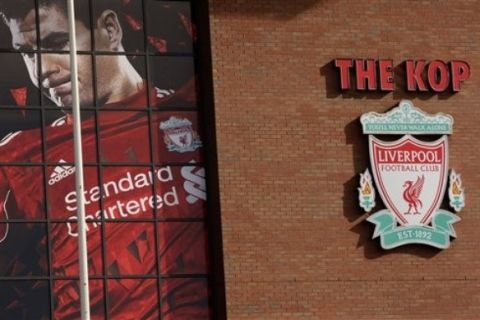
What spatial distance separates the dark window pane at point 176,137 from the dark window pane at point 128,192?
373 mm

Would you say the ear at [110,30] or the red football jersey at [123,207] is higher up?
the ear at [110,30]

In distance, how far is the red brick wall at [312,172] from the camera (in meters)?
23.4

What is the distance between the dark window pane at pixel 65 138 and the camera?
912 inches

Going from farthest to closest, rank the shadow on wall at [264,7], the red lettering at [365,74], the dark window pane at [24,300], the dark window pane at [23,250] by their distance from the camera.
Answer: the red lettering at [365,74], the shadow on wall at [264,7], the dark window pane at [23,250], the dark window pane at [24,300]

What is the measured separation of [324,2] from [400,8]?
129cm

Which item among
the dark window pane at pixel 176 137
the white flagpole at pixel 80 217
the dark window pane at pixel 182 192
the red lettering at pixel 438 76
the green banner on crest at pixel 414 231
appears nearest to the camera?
the white flagpole at pixel 80 217

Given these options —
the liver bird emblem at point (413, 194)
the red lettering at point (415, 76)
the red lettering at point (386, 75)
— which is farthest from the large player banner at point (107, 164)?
the red lettering at point (415, 76)

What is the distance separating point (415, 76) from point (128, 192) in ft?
16.1

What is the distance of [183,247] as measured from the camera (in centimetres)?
2356

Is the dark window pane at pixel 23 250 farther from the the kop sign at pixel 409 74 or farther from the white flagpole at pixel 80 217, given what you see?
the the kop sign at pixel 409 74

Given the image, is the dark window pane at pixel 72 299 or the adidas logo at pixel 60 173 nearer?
→ the dark window pane at pixel 72 299

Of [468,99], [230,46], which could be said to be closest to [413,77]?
[468,99]

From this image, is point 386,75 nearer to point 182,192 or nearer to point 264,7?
point 264,7

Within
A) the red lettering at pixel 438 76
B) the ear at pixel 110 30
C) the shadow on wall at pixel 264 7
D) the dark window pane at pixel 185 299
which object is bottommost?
the dark window pane at pixel 185 299
